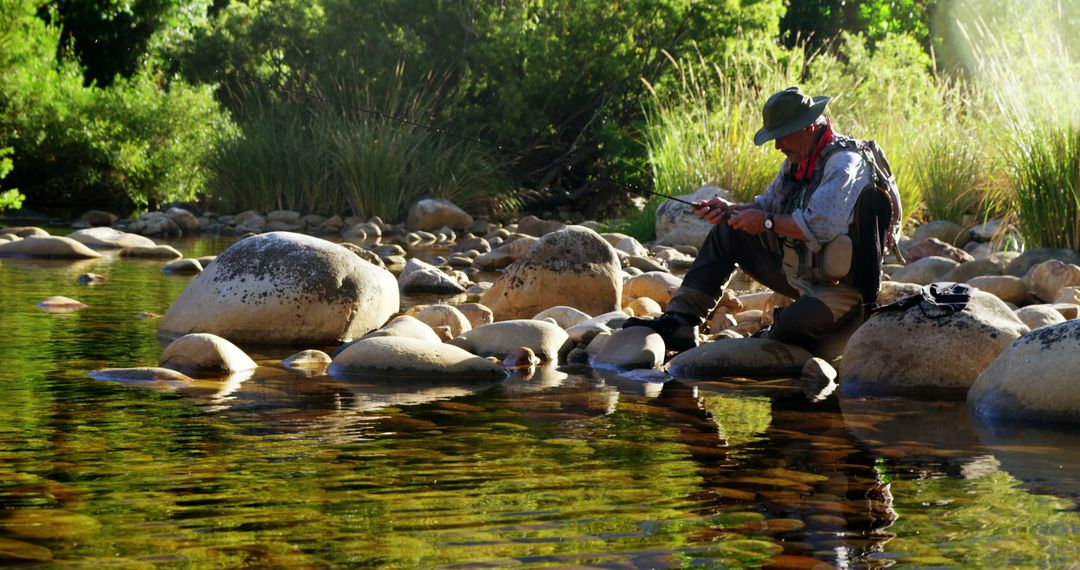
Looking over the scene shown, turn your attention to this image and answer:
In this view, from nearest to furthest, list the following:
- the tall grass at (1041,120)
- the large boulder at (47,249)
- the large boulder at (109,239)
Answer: the tall grass at (1041,120) → the large boulder at (47,249) → the large boulder at (109,239)

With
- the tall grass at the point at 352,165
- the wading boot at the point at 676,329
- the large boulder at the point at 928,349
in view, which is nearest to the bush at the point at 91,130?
the tall grass at the point at 352,165

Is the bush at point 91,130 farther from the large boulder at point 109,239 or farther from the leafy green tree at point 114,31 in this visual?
the large boulder at point 109,239

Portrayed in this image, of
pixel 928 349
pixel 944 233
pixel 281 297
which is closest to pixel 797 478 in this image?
pixel 928 349

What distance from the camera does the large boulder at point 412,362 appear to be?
214 inches

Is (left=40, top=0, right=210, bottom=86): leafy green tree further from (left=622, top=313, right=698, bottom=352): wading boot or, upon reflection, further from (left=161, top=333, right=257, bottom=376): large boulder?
(left=622, top=313, right=698, bottom=352): wading boot

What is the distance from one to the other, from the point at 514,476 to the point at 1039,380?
2145 mm

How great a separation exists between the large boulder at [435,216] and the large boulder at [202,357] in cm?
1213

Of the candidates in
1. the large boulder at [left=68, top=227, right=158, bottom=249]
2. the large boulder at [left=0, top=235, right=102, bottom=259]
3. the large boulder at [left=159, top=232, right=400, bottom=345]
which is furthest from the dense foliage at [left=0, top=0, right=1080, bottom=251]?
the large boulder at [left=159, top=232, right=400, bottom=345]

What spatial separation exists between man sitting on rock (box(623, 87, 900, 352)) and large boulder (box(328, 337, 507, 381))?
3.78 feet

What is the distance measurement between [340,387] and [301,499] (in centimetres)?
198

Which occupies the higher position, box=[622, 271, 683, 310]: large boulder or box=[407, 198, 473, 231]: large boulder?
box=[407, 198, 473, 231]: large boulder

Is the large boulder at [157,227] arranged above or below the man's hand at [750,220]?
above

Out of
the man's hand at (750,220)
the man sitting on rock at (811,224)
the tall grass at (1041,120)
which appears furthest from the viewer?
the tall grass at (1041,120)

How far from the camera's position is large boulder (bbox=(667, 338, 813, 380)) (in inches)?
228
